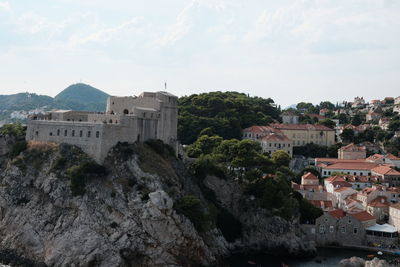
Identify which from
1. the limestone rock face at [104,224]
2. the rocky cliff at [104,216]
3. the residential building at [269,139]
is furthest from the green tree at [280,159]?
the limestone rock face at [104,224]

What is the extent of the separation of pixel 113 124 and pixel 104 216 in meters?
10.3

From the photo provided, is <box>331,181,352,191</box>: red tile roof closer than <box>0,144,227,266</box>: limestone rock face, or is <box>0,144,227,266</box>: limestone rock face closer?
<box>0,144,227,266</box>: limestone rock face

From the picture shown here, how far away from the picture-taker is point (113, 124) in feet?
174

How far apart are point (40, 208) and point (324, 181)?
44276 millimetres

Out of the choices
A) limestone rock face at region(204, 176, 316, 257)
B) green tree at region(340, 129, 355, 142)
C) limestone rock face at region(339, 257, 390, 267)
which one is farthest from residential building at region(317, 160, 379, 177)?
limestone rock face at region(339, 257, 390, 267)

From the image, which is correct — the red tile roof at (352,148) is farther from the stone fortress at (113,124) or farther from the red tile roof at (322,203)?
the stone fortress at (113,124)

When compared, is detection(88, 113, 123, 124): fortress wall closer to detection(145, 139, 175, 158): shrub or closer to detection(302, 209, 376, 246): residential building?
detection(145, 139, 175, 158): shrub

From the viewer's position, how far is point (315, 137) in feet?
334

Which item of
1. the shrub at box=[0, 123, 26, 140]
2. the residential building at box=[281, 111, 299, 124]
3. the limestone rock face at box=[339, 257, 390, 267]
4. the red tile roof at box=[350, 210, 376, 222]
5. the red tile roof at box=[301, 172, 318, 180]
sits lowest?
the limestone rock face at box=[339, 257, 390, 267]

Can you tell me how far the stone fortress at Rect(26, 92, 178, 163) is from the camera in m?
52.5

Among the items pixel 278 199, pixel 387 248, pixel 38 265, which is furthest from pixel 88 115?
pixel 387 248

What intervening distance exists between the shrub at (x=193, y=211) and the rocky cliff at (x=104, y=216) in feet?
2.36

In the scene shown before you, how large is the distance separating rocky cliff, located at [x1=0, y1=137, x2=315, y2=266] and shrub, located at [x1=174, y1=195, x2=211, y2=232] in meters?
0.72

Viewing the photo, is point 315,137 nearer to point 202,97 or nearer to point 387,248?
point 202,97
